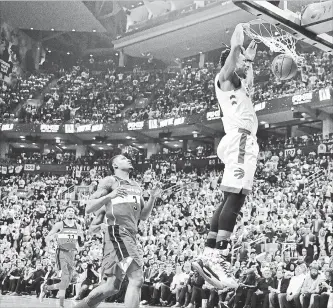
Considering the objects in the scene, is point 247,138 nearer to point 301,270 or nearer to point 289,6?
point 289,6

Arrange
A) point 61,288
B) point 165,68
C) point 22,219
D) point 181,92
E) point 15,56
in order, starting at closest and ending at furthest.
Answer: point 61,288 < point 22,219 < point 181,92 < point 165,68 < point 15,56

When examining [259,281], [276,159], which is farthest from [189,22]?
[259,281]

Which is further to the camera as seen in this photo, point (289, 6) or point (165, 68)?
point (165, 68)

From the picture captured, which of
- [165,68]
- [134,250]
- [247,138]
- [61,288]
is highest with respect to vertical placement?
[165,68]

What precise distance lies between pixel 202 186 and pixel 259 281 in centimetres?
1429

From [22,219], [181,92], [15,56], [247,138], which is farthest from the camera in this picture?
[15,56]

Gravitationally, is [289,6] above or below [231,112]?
above

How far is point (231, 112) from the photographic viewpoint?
5.11 metres

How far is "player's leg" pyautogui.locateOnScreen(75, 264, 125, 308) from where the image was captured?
621 centimetres

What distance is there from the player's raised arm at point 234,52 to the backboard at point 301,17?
1.20 meters

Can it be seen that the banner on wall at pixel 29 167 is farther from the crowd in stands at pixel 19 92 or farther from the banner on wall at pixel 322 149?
the banner on wall at pixel 322 149

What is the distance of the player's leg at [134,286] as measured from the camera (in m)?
6.16

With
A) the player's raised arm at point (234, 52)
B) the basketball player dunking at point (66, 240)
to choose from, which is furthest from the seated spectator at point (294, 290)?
the player's raised arm at point (234, 52)

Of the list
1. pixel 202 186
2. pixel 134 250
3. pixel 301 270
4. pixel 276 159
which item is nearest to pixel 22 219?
pixel 202 186
